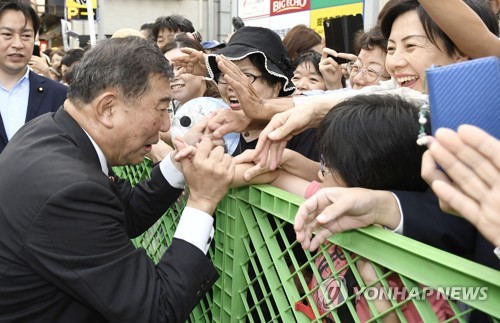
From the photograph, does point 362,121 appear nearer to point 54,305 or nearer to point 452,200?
point 452,200

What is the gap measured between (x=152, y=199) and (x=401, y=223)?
1.24 m

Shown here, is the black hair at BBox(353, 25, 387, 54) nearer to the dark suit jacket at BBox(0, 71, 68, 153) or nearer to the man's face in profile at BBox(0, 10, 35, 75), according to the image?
the dark suit jacket at BBox(0, 71, 68, 153)

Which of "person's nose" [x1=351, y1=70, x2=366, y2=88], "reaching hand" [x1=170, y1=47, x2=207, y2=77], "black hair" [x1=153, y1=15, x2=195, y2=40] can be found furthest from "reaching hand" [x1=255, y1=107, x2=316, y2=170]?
"black hair" [x1=153, y1=15, x2=195, y2=40]

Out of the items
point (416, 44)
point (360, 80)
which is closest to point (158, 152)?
point (360, 80)

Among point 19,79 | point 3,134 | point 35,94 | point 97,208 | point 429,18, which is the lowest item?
point 3,134

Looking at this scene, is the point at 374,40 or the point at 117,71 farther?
the point at 374,40

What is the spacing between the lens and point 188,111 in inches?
106

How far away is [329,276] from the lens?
1.24 metres

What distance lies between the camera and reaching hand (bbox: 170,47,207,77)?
2842 mm

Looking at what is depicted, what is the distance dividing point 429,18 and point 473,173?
3.62ft

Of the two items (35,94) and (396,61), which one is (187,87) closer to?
(35,94)

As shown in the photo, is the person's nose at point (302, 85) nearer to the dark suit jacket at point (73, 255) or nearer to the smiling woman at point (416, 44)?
the smiling woman at point (416, 44)

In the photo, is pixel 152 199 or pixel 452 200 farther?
pixel 152 199

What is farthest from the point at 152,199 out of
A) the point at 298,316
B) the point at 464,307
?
the point at 464,307
